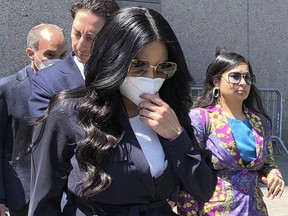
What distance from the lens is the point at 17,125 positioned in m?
3.19

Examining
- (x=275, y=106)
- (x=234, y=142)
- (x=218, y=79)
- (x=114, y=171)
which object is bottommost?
(x=275, y=106)

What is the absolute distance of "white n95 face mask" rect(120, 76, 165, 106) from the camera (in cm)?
176

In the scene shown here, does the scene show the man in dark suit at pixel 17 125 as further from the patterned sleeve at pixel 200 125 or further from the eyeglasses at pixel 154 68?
the eyeglasses at pixel 154 68

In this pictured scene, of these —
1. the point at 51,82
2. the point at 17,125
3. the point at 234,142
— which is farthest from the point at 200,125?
the point at 17,125

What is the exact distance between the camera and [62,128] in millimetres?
1751

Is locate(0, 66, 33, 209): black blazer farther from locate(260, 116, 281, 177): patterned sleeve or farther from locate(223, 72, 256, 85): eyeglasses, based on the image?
locate(260, 116, 281, 177): patterned sleeve

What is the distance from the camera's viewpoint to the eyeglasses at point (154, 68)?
1744mm

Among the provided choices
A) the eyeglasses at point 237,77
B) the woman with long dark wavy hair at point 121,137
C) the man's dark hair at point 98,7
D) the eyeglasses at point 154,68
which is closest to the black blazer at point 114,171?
the woman with long dark wavy hair at point 121,137

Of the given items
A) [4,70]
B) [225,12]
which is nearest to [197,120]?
[4,70]

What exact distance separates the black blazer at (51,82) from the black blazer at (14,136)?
741mm

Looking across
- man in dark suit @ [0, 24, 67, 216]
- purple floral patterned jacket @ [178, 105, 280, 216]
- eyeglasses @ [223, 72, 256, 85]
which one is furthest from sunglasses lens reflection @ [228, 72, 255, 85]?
man in dark suit @ [0, 24, 67, 216]

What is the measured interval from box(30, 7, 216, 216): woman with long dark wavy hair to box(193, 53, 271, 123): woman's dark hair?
141cm

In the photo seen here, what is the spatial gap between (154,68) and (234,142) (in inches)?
49.9

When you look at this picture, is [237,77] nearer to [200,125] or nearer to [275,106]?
[200,125]
